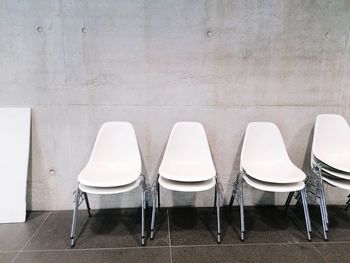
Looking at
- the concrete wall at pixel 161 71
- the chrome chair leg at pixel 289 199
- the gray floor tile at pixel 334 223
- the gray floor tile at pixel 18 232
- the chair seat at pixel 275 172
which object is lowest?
the gray floor tile at pixel 18 232

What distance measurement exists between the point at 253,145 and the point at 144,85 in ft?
4.01

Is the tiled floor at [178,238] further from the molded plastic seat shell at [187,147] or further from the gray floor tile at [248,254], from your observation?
the molded plastic seat shell at [187,147]

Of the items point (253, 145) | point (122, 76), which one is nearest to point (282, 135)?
point (253, 145)

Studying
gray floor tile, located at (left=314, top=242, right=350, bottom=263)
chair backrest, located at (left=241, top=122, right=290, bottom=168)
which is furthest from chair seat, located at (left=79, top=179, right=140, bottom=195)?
gray floor tile, located at (left=314, top=242, right=350, bottom=263)

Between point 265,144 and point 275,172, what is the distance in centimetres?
33

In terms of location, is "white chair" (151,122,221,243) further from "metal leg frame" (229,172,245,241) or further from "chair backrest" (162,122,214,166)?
"metal leg frame" (229,172,245,241)

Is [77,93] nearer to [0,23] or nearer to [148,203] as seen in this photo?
[0,23]

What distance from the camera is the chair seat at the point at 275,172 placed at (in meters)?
2.02

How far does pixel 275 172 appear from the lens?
2193mm

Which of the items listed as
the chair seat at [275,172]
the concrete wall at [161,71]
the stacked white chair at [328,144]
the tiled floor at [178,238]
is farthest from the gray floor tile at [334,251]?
the concrete wall at [161,71]

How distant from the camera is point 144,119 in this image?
2.45 m

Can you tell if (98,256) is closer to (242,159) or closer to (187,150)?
(187,150)

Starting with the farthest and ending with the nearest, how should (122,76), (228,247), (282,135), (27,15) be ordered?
1. (282,135)
2. (122,76)
3. (27,15)
4. (228,247)

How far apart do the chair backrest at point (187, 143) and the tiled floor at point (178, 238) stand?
64 centimetres
